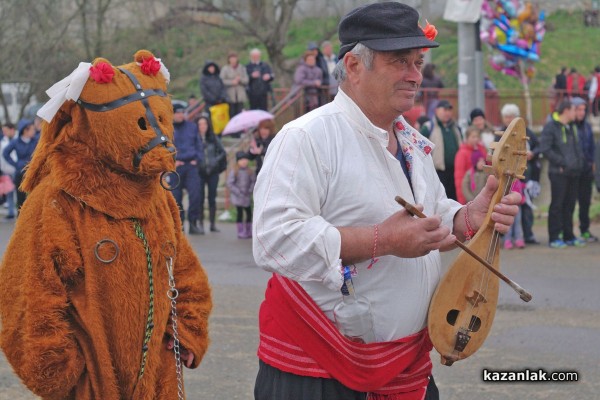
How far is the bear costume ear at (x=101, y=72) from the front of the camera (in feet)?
13.1

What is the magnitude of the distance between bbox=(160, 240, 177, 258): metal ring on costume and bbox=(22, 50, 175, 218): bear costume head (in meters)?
0.17

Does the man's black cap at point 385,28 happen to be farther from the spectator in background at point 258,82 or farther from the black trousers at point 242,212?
the spectator in background at point 258,82

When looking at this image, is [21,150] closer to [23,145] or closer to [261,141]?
[23,145]

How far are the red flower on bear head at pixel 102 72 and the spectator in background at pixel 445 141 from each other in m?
9.17

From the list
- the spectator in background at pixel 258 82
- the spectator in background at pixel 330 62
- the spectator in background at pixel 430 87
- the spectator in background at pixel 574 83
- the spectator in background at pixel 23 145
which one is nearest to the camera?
the spectator in background at pixel 23 145

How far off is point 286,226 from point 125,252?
3.34 feet

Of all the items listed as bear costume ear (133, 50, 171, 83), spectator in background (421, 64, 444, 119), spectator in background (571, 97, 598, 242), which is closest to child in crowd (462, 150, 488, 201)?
spectator in background (571, 97, 598, 242)

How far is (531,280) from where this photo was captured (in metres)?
10.4

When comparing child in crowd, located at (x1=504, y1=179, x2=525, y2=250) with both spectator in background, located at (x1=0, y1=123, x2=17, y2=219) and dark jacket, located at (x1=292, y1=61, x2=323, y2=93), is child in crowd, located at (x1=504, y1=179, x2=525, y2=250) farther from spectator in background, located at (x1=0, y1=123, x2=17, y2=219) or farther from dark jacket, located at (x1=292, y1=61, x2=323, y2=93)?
dark jacket, located at (x1=292, y1=61, x2=323, y2=93)

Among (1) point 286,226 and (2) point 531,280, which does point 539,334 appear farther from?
(1) point 286,226

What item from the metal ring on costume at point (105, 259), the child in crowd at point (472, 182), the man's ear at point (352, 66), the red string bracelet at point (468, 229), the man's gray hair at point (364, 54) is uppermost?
the man's gray hair at point (364, 54)

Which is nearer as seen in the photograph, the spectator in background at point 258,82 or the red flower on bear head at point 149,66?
the red flower on bear head at point 149,66

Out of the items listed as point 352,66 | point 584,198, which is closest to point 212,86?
point 584,198

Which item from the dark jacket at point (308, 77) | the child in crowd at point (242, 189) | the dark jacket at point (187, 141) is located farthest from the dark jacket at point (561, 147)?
the dark jacket at point (308, 77)
